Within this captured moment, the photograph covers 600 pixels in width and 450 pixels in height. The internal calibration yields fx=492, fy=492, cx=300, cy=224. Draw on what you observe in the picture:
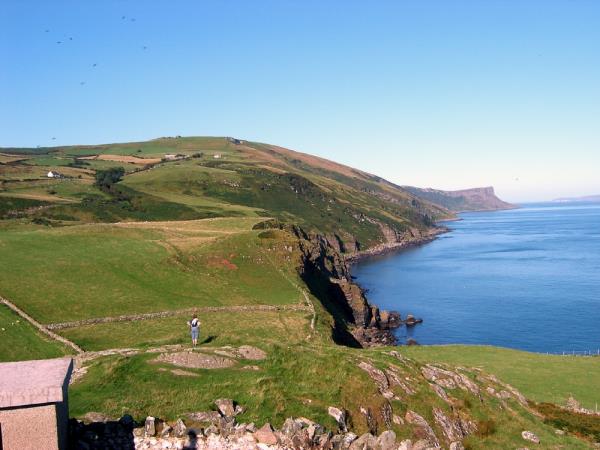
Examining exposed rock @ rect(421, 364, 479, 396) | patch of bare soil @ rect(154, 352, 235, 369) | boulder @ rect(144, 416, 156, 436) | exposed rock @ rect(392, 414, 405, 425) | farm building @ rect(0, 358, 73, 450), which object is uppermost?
farm building @ rect(0, 358, 73, 450)

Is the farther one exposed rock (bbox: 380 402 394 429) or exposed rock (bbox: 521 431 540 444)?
exposed rock (bbox: 521 431 540 444)

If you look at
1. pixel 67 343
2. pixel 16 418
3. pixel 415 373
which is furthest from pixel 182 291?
pixel 16 418

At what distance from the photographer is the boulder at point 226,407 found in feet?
76.1

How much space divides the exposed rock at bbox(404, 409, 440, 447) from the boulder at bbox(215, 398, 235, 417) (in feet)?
32.5

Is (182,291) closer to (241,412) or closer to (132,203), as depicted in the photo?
(241,412)

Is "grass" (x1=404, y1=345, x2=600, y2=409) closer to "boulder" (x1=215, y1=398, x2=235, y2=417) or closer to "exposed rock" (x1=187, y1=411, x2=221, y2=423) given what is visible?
"boulder" (x1=215, y1=398, x2=235, y2=417)

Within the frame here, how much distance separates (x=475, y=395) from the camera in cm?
3341

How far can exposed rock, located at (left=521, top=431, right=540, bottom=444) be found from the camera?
29.5 m

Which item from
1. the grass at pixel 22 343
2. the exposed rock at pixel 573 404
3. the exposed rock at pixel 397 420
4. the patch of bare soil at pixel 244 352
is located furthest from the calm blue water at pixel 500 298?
the exposed rock at pixel 397 420

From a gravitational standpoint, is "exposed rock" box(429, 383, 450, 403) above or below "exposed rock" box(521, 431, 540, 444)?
above

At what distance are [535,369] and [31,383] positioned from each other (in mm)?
50079

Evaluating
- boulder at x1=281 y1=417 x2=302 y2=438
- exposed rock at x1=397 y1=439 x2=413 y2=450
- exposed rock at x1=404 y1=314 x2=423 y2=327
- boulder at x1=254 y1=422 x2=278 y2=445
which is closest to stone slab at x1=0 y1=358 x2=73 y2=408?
boulder at x1=254 y1=422 x2=278 y2=445

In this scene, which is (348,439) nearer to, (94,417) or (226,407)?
(226,407)

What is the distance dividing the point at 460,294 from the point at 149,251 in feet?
299
